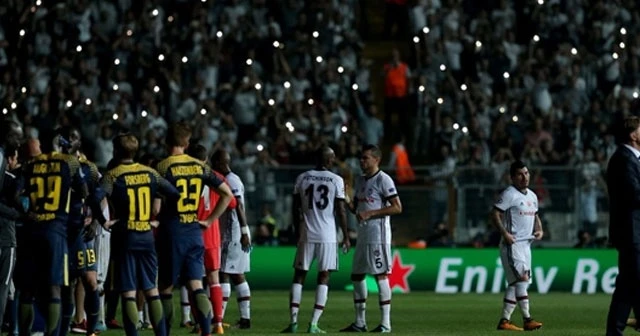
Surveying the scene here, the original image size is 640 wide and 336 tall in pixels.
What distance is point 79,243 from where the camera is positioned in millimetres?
19156

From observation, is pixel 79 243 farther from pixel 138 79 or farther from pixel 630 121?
pixel 138 79

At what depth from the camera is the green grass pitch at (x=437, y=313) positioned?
23.0 m

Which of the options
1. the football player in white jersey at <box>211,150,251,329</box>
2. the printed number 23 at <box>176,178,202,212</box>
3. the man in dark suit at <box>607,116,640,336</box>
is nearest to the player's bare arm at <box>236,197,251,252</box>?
the football player in white jersey at <box>211,150,251,329</box>

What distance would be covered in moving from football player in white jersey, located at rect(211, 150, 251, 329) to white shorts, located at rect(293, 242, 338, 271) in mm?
705

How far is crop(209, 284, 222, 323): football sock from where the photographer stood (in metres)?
21.4

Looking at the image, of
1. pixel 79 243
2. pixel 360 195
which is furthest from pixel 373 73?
pixel 79 243

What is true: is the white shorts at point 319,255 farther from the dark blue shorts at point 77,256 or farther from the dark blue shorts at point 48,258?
the dark blue shorts at point 48,258

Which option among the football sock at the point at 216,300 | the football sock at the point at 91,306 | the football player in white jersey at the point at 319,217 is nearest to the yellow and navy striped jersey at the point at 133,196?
the football sock at the point at 91,306

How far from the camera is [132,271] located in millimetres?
18000

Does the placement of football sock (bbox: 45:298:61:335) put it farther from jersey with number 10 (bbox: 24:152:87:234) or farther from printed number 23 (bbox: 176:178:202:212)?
printed number 23 (bbox: 176:178:202:212)

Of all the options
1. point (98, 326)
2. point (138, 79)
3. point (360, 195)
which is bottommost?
point (98, 326)

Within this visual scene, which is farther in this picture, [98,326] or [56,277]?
[98,326]

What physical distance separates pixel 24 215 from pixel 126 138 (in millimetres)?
1318

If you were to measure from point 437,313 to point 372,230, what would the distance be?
4.51 m
